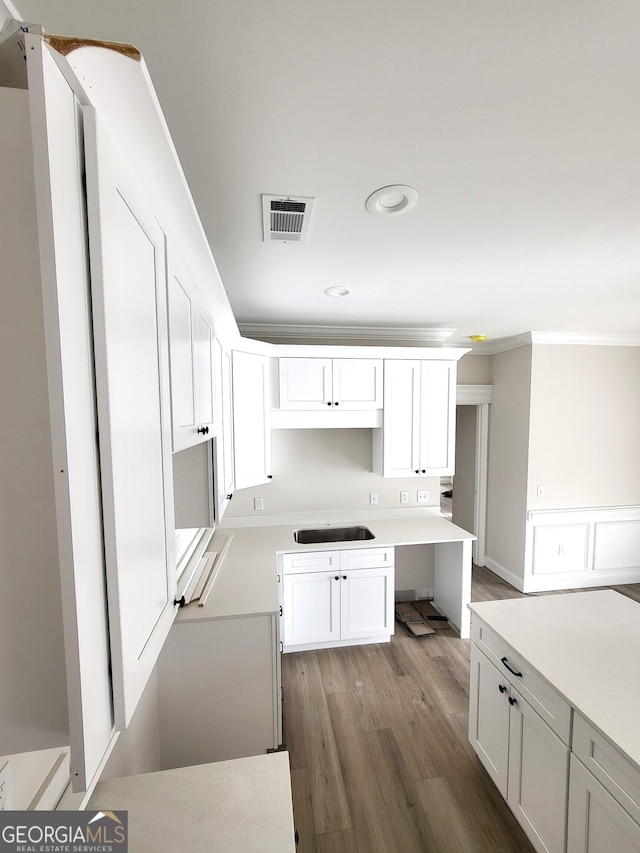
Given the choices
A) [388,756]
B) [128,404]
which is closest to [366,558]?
[388,756]

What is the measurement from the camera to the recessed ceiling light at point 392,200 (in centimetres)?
113

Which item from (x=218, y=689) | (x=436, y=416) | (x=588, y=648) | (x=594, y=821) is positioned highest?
A: (x=436, y=416)

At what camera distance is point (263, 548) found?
8.11ft

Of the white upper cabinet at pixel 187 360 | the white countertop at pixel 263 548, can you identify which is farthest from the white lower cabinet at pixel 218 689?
the white upper cabinet at pixel 187 360

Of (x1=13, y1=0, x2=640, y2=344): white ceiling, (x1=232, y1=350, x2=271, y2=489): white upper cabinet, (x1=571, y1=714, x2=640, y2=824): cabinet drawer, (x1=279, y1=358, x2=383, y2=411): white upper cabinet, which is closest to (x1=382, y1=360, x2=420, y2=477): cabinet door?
(x1=279, y1=358, x2=383, y2=411): white upper cabinet

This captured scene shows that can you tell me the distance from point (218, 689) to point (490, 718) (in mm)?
1273

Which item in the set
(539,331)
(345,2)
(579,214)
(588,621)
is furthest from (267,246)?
(539,331)

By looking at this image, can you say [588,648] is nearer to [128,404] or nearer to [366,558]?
[366,558]

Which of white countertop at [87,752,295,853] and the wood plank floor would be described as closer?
white countertop at [87,752,295,853]

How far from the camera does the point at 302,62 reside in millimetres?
722

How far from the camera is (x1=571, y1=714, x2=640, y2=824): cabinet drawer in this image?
911mm

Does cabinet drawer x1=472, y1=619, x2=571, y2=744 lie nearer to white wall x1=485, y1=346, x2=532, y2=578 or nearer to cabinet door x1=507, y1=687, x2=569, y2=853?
cabinet door x1=507, y1=687, x2=569, y2=853

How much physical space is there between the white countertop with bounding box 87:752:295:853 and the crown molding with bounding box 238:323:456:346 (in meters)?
2.61

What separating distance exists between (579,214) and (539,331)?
7.42ft
